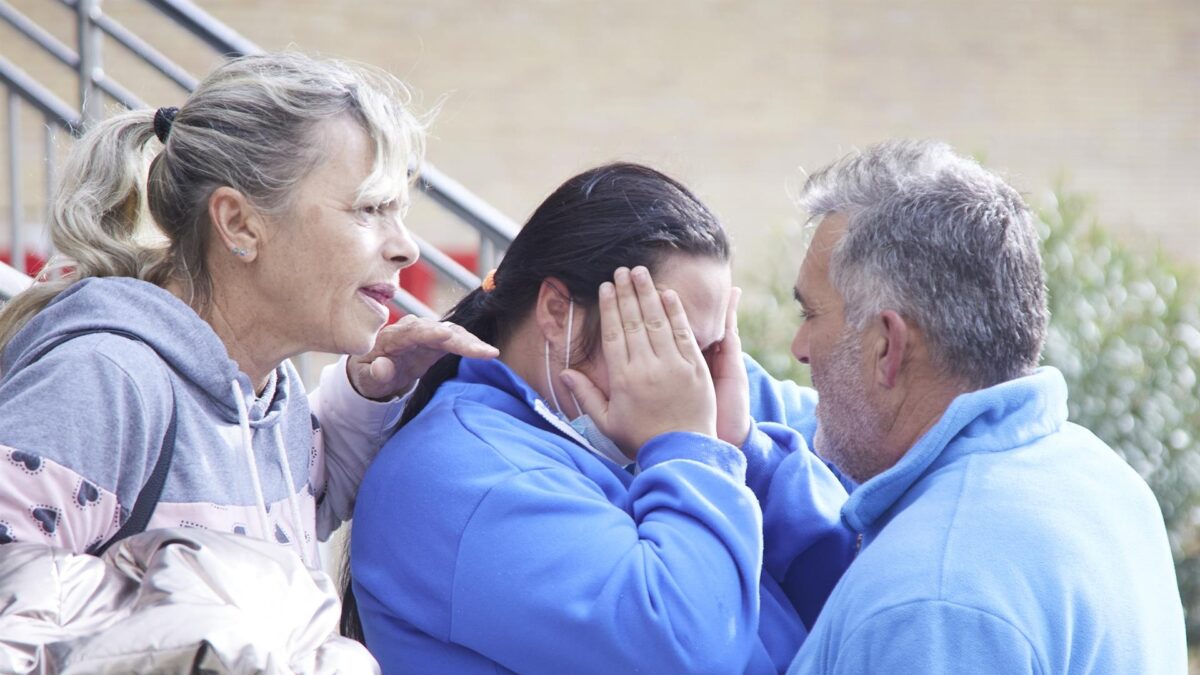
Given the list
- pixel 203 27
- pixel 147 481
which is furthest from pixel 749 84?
pixel 147 481

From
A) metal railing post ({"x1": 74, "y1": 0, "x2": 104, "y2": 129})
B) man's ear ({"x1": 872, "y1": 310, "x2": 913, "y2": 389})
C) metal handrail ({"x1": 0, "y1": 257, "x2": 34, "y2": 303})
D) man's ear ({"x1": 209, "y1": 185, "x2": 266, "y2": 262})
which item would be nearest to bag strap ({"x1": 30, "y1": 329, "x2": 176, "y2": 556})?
man's ear ({"x1": 209, "y1": 185, "x2": 266, "y2": 262})

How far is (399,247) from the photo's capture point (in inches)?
91.0

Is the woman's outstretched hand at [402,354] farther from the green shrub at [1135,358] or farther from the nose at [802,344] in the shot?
the green shrub at [1135,358]

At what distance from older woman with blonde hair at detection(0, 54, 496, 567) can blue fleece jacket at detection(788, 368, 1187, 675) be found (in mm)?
753

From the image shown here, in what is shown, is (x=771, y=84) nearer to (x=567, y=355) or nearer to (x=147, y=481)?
(x=567, y=355)

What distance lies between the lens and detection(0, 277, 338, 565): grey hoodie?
70.8 inches

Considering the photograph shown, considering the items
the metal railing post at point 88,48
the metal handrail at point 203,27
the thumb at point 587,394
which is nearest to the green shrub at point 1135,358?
the metal handrail at point 203,27

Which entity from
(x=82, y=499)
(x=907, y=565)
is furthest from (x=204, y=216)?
(x=907, y=565)

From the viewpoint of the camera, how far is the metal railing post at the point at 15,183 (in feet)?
14.4

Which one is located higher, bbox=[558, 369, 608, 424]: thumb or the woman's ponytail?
the woman's ponytail

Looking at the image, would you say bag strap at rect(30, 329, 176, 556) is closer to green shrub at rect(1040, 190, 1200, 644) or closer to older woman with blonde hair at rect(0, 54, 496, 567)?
older woman with blonde hair at rect(0, 54, 496, 567)

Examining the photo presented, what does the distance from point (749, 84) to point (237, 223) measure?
902cm

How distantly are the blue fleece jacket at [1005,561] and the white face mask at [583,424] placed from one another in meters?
0.47

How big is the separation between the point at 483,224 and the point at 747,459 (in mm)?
1606
